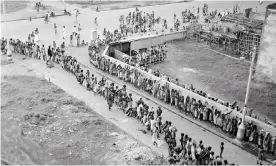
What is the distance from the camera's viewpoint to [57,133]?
1677cm

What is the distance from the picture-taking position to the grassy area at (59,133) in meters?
14.5

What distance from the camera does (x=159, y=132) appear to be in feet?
55.1

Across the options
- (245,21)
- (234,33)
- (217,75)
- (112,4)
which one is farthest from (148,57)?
(112,4)

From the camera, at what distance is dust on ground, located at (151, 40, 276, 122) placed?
2195 cm

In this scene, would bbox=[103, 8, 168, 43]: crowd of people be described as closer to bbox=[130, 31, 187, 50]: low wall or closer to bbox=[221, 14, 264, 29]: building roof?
bbox=[130, 31, 187, 50]: low wall

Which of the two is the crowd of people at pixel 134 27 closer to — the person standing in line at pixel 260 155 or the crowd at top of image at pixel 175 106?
the crowd at top of image at pixel 175 106

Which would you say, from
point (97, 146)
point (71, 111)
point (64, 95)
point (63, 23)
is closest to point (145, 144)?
point (97, 146)

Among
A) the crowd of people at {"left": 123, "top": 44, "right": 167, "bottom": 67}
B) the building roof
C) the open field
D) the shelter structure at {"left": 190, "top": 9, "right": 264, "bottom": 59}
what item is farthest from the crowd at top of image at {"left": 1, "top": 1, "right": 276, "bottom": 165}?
the open field

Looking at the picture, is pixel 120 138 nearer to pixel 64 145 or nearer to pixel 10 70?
pixel 64 145

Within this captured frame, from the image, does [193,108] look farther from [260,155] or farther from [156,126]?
[260,155]

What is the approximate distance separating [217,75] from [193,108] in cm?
834

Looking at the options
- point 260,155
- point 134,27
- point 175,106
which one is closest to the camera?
point 260,155

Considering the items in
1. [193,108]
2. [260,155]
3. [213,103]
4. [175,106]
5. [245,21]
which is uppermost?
[245,21]

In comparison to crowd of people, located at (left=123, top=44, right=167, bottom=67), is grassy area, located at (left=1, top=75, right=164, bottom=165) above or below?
below
